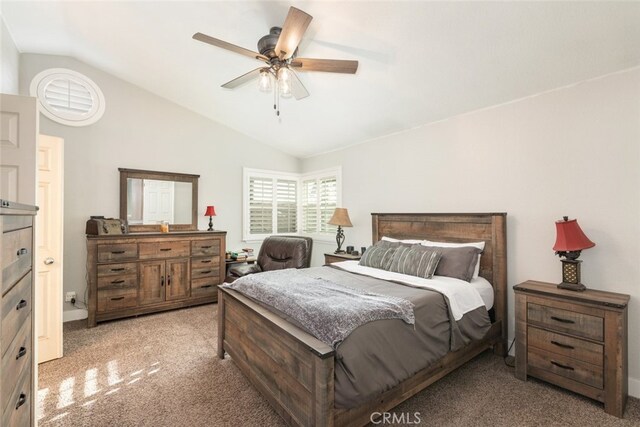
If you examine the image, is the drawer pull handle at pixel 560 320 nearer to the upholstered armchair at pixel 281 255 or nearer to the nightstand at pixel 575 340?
the nightstand at pixel 575 340

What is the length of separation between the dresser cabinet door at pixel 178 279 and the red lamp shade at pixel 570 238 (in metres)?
4.24

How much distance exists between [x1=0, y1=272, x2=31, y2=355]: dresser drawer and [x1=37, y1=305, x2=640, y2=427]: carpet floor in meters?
1.06

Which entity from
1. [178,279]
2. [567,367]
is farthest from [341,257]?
[567,367]

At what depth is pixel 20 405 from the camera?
1.34 metres

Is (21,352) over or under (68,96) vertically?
under

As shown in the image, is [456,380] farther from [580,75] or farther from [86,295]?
[86,295]

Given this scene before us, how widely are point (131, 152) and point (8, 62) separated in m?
1.44

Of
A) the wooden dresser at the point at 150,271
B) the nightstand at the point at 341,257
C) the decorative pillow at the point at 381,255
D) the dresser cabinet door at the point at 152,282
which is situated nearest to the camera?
the decorative pillow at the point at 381,255

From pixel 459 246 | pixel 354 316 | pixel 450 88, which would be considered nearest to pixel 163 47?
pixel 450 88

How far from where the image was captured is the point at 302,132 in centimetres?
459

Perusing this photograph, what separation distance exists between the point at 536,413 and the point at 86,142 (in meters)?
5.42

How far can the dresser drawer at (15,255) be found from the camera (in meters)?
1.06

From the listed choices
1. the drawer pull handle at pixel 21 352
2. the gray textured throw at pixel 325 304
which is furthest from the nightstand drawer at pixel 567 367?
the drawer pull handle at pixel 21 352

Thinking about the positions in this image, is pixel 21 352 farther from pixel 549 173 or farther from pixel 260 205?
pixel 260 205
